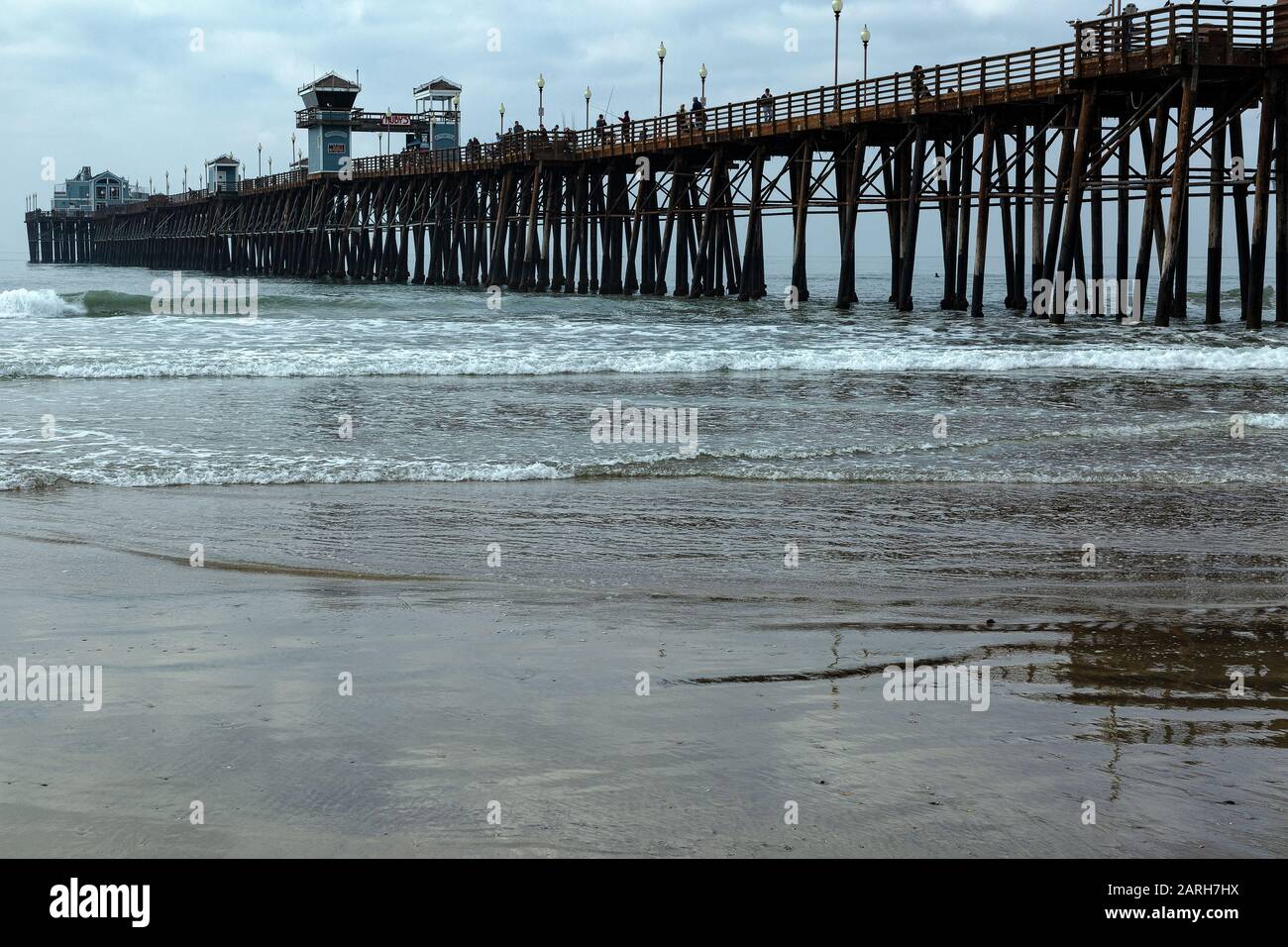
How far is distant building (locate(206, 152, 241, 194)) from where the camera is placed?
82.1 meters

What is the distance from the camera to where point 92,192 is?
120 m

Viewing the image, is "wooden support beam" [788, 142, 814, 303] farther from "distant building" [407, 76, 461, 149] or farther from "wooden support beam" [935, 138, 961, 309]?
"distant building" [407, 76, 461, 149]

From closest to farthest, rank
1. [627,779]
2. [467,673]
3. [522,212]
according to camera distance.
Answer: [627,779] → [467,673] → [522,212]

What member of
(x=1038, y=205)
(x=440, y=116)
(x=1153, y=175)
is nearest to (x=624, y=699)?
(x=1153, y=175)

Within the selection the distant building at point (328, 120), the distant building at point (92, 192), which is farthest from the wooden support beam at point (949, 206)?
the distant building at point (92, 192)

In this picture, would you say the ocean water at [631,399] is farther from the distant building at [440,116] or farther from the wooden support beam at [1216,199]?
the distant building at [440,116]

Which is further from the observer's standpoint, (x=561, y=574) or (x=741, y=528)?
(x=741, y=528)

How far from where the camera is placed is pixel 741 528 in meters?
7.28

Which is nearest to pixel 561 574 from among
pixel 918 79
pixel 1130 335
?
pixel 1130 335

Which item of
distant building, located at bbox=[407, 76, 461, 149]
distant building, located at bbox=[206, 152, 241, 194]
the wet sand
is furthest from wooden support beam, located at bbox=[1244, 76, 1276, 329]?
distant building, located at bbox=[206, 152, 241, 194]

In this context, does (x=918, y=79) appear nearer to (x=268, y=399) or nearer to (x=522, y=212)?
(x=268, y=399)

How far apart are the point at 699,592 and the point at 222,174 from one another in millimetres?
83397

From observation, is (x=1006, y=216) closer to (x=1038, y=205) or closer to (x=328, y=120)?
(x=1038, y=205)
